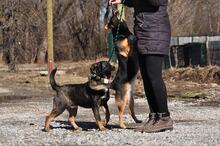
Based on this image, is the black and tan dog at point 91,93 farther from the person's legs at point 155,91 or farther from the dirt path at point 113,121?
the person's legs at point 155,91

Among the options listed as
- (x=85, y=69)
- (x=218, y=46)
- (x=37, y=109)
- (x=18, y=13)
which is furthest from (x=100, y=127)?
(x=18, y=13)

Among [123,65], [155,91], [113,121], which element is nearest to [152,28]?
[155,91]

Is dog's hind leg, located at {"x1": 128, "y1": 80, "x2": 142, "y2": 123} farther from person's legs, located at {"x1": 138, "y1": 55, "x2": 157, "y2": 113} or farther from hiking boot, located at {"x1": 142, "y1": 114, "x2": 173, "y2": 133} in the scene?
hiking boot, located at {"x1": 142, "y1": 114, "x2": 173, "y2": 133}

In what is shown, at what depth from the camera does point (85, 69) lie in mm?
25625

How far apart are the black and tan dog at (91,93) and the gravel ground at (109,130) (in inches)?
13.7

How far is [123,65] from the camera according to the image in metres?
9.24

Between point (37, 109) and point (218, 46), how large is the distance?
11.0m

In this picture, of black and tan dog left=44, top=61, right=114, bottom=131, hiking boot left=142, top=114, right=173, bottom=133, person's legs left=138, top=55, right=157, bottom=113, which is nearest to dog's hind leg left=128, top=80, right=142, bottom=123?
black and tan dog left=44, top=61, right=114, bottom=131

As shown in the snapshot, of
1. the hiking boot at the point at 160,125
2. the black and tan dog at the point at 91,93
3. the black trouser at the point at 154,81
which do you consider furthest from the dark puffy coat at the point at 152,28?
the hiking boot at the point at 160,125

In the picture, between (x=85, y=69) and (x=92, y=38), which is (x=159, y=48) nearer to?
(x=85, y=69)

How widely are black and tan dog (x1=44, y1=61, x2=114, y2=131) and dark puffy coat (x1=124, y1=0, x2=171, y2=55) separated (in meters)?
0.70

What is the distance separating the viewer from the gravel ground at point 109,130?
7.62 m

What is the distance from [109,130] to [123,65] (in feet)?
3.75

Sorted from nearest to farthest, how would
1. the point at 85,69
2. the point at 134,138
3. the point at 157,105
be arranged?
the point at 134,138, the point at 157,105, the point at 85,69
